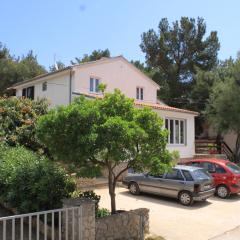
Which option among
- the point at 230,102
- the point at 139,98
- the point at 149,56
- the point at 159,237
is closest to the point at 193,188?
the point at 159,237

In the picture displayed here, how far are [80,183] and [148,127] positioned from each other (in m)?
7.55

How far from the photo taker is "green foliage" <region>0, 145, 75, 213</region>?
350 inches

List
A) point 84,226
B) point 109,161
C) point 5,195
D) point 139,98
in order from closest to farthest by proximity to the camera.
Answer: point 84,226 < point 109,161 < point 5,195 < point 139,98

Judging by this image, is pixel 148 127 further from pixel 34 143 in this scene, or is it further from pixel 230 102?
pixel 230 102

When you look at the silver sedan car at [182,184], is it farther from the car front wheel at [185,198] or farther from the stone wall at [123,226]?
the stone wall at [123,226]

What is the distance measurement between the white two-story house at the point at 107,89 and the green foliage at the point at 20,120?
16.0ft

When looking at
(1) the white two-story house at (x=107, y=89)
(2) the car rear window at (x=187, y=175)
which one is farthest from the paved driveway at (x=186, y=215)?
(1) the white two-story house at (x=107, y=89)

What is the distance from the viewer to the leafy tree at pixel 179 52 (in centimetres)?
4144

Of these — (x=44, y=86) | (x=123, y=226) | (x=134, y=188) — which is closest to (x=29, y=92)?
(x=44, y=86)

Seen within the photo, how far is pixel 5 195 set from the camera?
9.89m

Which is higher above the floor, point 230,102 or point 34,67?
point 34,67

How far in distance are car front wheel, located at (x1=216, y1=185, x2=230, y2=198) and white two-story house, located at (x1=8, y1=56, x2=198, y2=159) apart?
7627 millimetres

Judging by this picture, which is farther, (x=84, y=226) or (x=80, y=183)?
(x=80, y=183)

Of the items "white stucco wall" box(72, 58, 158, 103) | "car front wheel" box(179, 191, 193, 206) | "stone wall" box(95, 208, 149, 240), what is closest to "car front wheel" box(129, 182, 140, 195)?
"car front wheel" box(179, 191, 193, 206)
